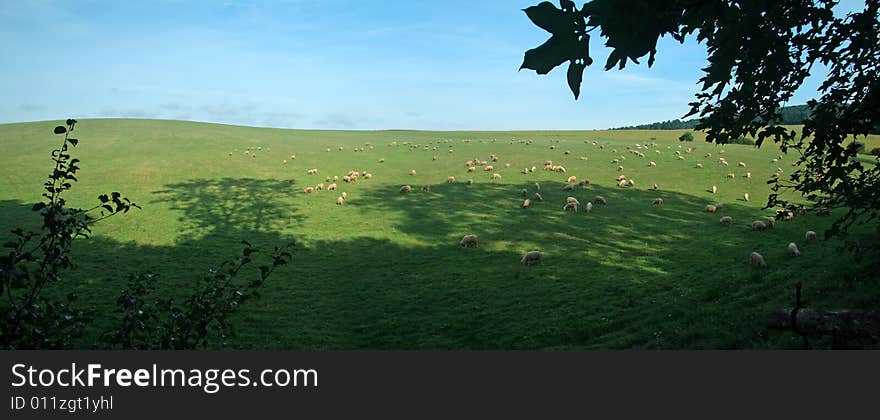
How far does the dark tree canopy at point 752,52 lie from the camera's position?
13.0 ft

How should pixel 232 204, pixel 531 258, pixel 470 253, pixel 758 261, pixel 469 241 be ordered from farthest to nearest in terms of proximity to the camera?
pixel 232 204 → pixel 469 241 → pixel 470 253 → pixel 531 258 → pixel 758 261

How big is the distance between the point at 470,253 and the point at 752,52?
13.9 metres

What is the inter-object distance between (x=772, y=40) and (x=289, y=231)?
21078 millimetres

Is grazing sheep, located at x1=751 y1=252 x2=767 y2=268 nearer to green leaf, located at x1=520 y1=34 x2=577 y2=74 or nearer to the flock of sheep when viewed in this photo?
the flock of sheep

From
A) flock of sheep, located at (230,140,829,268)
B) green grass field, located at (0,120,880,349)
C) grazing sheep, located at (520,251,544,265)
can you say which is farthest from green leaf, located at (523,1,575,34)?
grazing sheep, located at (520,251,544,265)

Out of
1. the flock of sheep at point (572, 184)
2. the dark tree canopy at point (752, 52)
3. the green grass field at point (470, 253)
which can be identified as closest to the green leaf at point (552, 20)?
the dark tree canopy at point (752, 52)

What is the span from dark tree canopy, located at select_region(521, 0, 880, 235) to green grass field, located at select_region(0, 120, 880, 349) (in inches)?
141

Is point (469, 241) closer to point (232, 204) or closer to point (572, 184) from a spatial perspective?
point (572, 184)

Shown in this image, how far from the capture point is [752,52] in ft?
23.0

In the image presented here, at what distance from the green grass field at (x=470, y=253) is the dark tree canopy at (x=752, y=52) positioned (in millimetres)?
3582

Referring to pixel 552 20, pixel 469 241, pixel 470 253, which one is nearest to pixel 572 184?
pixel 469 241

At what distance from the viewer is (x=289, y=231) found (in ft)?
79.5

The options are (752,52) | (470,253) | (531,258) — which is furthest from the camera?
(470,253)

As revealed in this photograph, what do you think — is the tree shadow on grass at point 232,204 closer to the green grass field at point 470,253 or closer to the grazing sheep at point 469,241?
the green grass field at point 470,253
